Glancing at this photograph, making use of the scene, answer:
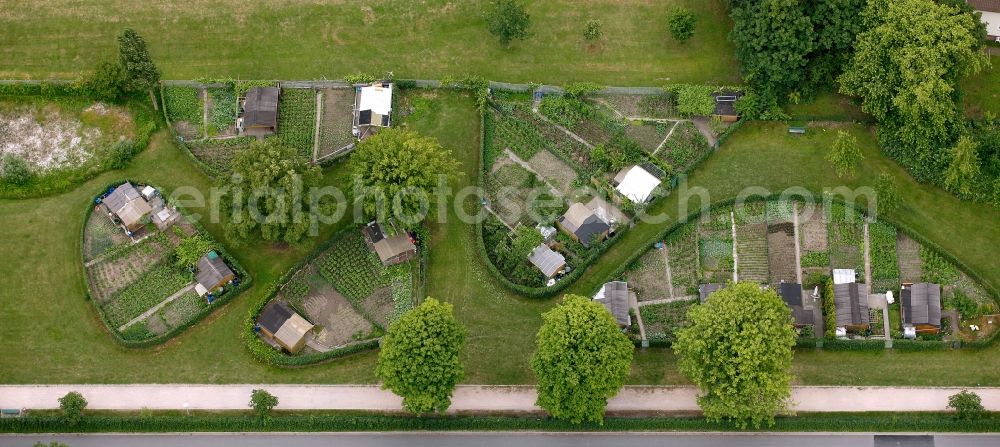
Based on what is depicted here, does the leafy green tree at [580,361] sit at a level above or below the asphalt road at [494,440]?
above

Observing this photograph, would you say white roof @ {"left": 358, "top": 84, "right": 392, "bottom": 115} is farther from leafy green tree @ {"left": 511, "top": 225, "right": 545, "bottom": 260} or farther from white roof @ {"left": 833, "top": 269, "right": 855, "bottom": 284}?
white roof @ {"left": 833, "top": 269, "right": 855, "bottom": 284}

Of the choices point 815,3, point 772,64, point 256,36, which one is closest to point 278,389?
point 256,36

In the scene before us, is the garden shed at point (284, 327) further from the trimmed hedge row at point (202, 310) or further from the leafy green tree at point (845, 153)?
the leafy green tree at point (845, 153)

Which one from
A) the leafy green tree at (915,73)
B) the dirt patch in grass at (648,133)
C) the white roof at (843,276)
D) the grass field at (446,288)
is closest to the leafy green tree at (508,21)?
the grass field at (446,288)

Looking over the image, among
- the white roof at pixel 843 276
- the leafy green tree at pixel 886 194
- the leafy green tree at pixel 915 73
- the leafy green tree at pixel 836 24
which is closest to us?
the white roof at pixel 843 276

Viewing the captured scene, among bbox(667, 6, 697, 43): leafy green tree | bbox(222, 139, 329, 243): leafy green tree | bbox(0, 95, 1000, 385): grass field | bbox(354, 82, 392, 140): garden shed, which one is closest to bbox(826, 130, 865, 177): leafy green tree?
bbox(0, 95, 1000, 385): grass field

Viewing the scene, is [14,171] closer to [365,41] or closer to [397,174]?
[365,41]

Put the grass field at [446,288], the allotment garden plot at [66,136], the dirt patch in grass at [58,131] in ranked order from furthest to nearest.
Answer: the dirt patch in grass at [58,131] < the allotment garden plot at [66,136] < the grass field at [446,288]
